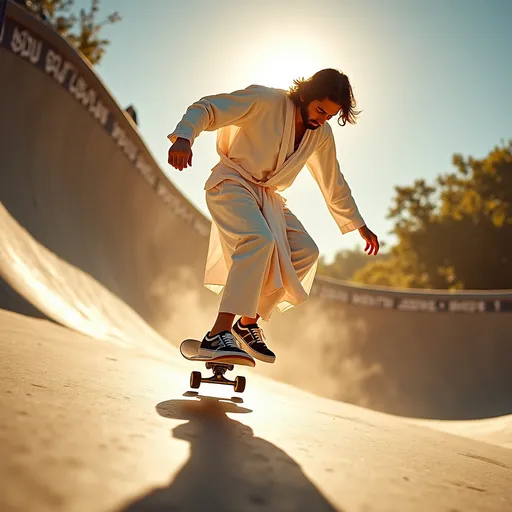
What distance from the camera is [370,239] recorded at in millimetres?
3346

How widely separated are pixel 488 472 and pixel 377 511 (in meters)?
0.99

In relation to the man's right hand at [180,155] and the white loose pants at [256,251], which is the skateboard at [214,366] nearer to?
the white loose pants at [256,251]

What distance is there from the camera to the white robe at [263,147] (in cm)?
269

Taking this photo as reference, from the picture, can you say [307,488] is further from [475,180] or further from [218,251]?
[475,180]

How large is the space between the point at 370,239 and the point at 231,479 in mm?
2416

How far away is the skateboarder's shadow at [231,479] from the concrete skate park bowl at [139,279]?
102 inches

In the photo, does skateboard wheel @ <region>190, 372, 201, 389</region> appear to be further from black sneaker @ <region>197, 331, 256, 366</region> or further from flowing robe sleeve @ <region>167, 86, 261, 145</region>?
flowing robe sleeve @ <region>167, 86, 261, 145</region>

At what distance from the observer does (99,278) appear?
638cm

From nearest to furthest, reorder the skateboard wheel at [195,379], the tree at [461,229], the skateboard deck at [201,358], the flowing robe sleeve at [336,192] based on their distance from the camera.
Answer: the skateboard deck at [201,358], the skateboard wheel at [195,379], the flowing robe sleeve at [336,192], the tree at [461,229]

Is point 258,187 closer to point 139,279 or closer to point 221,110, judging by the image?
point 221,110

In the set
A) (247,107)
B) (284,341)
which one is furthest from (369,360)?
(247,107)

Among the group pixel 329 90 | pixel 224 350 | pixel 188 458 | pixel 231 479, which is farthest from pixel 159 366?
pixel 231 479

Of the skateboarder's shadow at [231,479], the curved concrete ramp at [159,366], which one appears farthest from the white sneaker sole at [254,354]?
the skateboarder's shadow at [231,479]

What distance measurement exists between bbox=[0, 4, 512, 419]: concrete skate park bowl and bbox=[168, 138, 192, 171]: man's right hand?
1923 millimetres
